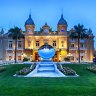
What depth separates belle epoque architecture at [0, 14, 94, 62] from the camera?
89.8 meters

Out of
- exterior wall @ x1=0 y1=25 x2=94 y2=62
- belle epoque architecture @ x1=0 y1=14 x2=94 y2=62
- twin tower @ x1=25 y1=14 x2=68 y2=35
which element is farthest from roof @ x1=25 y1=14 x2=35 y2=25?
exterior wall @ x1=0 y1=25 x2=94 y2=62

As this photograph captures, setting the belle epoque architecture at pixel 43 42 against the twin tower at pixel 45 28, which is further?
the twin tower at pixel 45 28

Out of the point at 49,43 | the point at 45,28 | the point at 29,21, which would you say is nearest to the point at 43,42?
the point at 49,43

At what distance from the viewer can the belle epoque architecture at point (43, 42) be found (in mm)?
89812

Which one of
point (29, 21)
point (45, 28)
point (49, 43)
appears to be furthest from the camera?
point (29, 21)

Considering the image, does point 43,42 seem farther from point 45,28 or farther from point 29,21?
point 29,21

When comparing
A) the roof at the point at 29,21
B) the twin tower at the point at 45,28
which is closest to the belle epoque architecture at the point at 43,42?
the twin tower at the point at 45,28

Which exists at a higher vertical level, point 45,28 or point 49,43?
point 45,28

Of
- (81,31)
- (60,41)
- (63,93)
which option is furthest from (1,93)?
(60,41)

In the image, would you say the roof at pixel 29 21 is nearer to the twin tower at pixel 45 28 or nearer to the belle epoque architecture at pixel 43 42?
the twin tower at pixel 45 28

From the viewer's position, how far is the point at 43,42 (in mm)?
90188

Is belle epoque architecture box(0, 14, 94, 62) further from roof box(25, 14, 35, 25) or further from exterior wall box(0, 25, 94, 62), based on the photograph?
roof box(25, 14, 35, 25)

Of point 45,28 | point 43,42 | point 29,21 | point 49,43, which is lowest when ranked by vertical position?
point 49,43

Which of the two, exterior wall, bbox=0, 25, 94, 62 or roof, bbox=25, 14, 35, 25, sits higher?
roof, bbox=25, 14, 35, 25
